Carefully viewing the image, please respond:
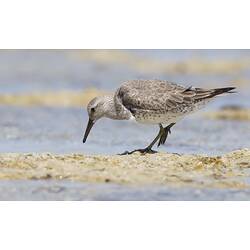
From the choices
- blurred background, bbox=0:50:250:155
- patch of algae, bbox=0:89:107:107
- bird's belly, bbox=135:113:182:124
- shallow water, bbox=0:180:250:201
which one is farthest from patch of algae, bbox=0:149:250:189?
patch of algae, bbox=0:89:107:107

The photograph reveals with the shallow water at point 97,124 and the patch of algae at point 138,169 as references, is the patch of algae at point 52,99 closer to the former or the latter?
the shallow water at point 97,124

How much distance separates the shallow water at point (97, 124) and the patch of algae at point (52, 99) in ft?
1.50

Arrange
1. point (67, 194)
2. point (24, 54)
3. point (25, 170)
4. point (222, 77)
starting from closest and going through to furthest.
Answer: point (67, 194)
point (25, 170)
point (222, 77)
point (24, 54)

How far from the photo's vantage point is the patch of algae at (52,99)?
17.3 metres

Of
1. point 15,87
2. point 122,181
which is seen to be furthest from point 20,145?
point 15,87

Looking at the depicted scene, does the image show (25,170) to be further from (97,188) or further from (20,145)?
(20,145)

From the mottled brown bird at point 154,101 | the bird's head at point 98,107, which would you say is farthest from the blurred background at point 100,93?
the mottled brown bird at point 154,101

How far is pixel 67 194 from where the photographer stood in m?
8.73

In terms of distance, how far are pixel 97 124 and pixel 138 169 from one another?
535cm

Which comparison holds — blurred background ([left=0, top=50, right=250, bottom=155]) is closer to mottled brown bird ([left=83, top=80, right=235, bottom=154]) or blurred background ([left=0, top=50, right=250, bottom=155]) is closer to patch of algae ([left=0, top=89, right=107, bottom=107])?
patch of algae ([left=0, top=89, right=107, bottom=107])

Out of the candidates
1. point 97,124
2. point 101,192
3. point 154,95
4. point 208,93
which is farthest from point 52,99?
point 101,192

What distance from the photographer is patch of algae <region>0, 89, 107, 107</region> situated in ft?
56.9

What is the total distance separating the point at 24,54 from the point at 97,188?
574 inches

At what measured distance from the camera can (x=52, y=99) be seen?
18.0 meters
